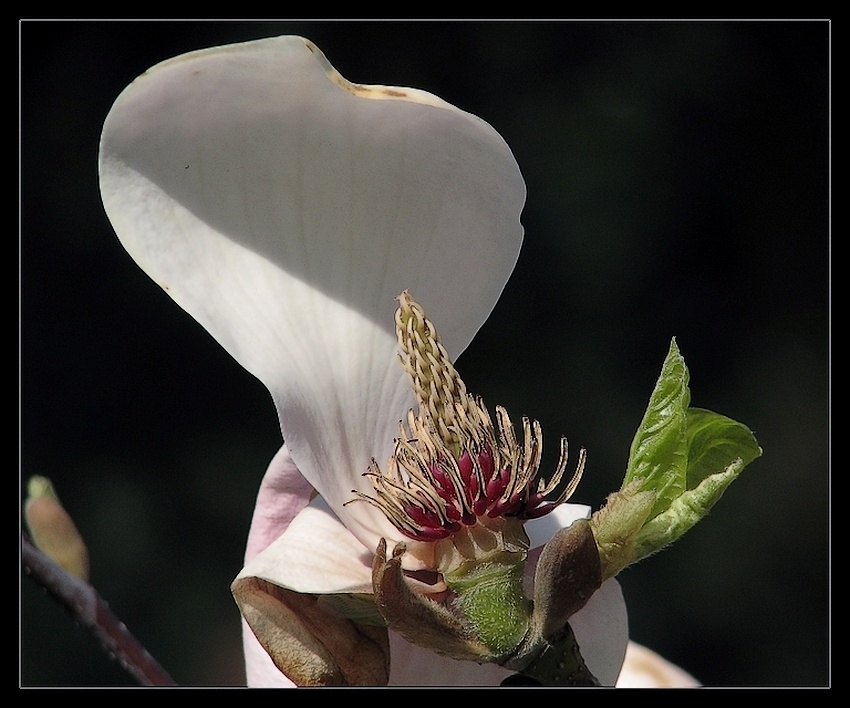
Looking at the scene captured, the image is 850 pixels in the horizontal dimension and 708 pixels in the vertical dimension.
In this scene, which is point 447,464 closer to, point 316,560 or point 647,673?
point 316,560

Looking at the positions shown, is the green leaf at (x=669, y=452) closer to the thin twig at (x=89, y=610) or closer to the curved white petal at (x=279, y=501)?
the curved white petal at (x=279, y=501)

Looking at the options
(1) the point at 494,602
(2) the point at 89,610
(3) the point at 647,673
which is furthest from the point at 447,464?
(3) the point at 647,673

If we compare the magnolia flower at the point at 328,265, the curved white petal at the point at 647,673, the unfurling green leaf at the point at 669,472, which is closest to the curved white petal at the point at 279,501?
the magnolia flower at the point at 328,265

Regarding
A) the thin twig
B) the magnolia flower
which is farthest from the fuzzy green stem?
the thin twig

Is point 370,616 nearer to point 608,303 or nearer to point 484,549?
point 484,549

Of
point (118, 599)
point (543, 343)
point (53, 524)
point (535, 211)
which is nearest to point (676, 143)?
point (535, 211)

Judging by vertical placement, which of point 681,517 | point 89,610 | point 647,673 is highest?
point 681,517
